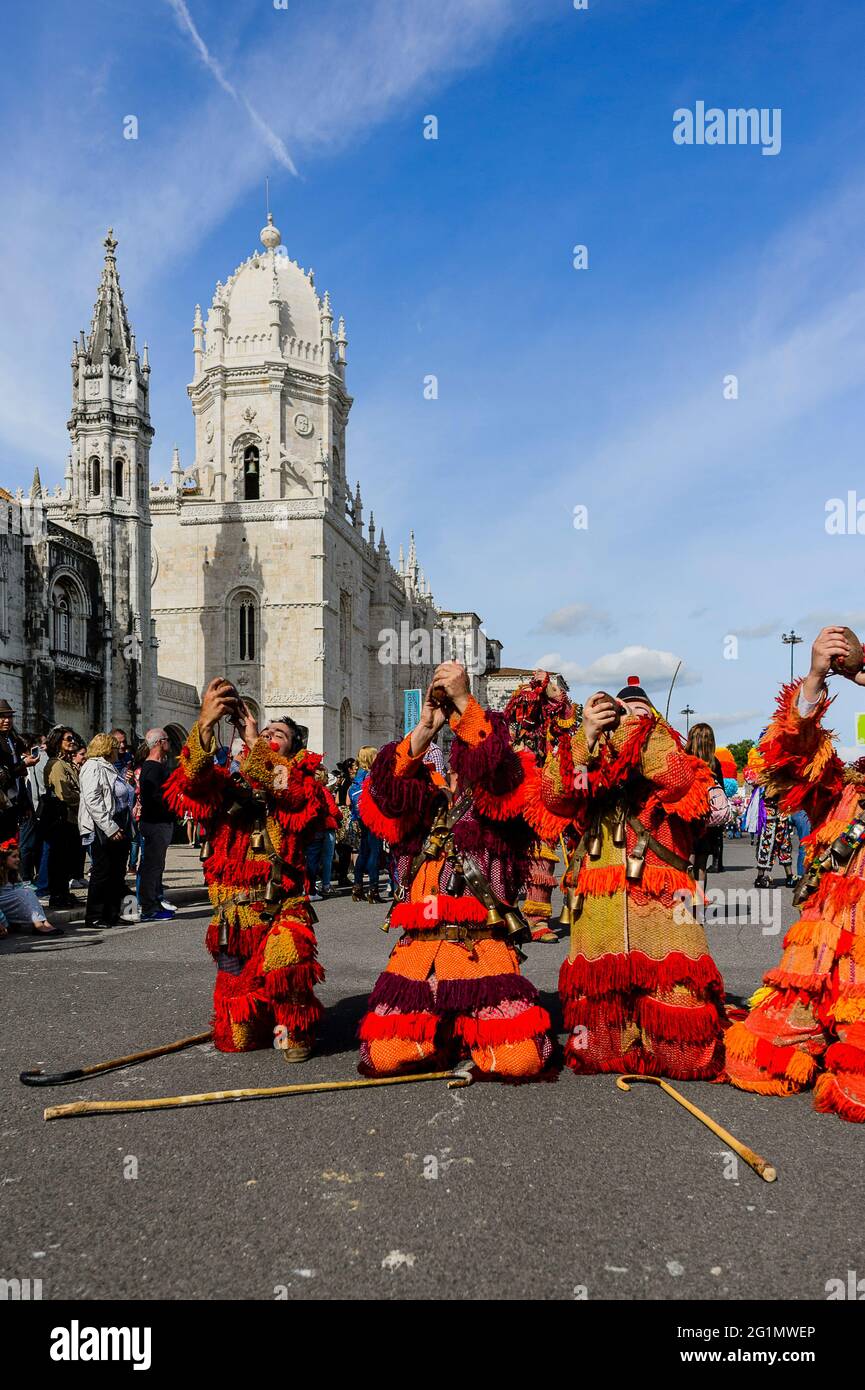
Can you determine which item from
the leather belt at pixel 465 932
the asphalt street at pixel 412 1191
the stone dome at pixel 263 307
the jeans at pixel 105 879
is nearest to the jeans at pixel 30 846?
the jeans at pixel 105 879

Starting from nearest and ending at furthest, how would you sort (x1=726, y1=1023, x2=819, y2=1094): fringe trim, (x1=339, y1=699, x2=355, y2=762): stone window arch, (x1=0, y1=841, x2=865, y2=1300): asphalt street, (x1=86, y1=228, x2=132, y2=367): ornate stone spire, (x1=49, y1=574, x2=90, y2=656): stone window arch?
(x1=0, y1=841, x2=865, y2=1300): asphalt street
(x1=726, y1=1023, x2=819, y2=1094): fringe trim
(x1=49, y1=574, x2=90, y2=656): stone window arch
(x1=86, y1=228, x2=132, y2=367): ornate stone spire
(x1=339, y1=699, x2=355, y2=762): stone window arch

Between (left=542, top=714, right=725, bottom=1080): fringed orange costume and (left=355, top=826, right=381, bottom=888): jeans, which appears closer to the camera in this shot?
(left=542, top=714, right=725, bottom=1080): fringed orange costume

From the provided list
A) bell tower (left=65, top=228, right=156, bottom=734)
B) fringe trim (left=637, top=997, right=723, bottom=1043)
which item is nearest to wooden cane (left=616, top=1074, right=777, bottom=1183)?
fringe trim (left=637, top=997, right=723, bottom=1043)

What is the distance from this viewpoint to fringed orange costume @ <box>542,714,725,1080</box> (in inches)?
168

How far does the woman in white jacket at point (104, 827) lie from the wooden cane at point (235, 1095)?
5.69 metres

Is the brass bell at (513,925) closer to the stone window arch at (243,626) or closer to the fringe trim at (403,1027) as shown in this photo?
the fringe trim at (403,1027)

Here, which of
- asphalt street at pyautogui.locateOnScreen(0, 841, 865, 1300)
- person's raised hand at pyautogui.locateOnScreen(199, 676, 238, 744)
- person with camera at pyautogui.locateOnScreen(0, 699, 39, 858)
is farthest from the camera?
person with camera at pyautogui.locateOnScreen(0, 699, 39, 858)

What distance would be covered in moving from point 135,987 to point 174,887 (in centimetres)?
678

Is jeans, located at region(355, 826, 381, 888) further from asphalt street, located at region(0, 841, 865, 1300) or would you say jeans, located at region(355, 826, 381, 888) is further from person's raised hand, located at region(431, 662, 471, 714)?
person's raised hand, located at region(431, 662, 471, 714)

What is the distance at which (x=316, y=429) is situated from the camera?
47.4 metres

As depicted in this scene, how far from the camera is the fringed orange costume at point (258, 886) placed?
4.71 m

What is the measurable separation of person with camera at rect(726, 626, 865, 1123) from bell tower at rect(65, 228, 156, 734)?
29.8m
